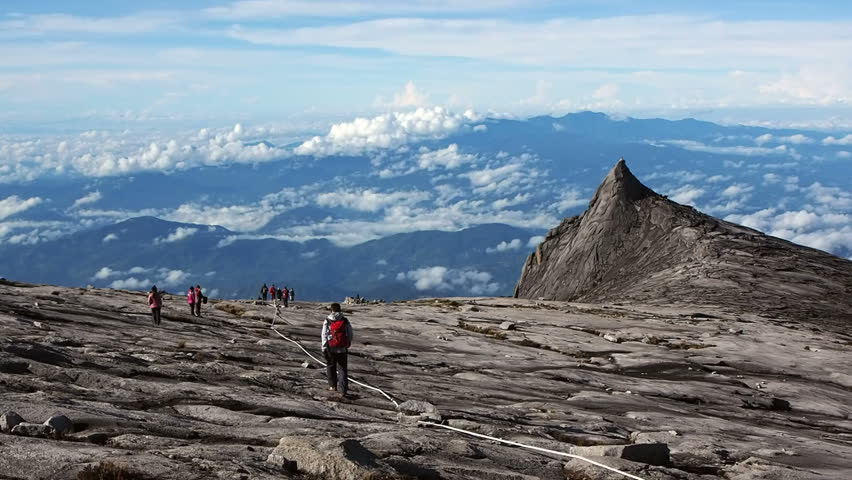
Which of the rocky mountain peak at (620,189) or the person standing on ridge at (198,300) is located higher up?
the rocky mountain peak at (620,189)

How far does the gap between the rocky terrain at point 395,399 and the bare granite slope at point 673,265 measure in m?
32.6

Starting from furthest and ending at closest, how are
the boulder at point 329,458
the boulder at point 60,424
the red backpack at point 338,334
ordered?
the red backpack at point 338,334, the boulder at point 60,424, the boulder at point 329,458

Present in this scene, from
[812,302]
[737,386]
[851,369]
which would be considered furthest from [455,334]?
[812,302]

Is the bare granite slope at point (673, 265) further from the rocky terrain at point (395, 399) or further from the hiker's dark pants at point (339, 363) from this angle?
the hiker's dark pants at point (339, 363)

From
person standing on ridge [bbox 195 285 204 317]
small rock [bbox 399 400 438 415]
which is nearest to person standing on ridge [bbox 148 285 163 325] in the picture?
person standing on ridge [bbox 195 285 204 317]

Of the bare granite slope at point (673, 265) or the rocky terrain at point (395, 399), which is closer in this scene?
the rocky terrain at point (395, 399)

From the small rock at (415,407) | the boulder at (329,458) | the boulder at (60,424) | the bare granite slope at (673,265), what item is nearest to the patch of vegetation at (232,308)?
the small rock at (415,407)

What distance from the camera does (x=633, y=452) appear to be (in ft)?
71.4

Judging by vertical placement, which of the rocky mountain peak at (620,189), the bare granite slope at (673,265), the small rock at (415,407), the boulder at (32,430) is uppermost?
the rocky mountain peak at (620,189)

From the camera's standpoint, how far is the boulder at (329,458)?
656 inches

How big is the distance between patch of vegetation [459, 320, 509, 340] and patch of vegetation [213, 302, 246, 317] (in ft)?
57.7

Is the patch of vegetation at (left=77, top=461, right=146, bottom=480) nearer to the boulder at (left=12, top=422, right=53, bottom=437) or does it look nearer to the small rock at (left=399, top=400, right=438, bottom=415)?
the boulder at (left=12, top=422, right=53, bottom=437)

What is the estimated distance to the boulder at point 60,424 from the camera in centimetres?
1789

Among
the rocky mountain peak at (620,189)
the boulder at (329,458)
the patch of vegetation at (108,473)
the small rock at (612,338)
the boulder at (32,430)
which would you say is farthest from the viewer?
the rocky mountain peak at (620,189)
